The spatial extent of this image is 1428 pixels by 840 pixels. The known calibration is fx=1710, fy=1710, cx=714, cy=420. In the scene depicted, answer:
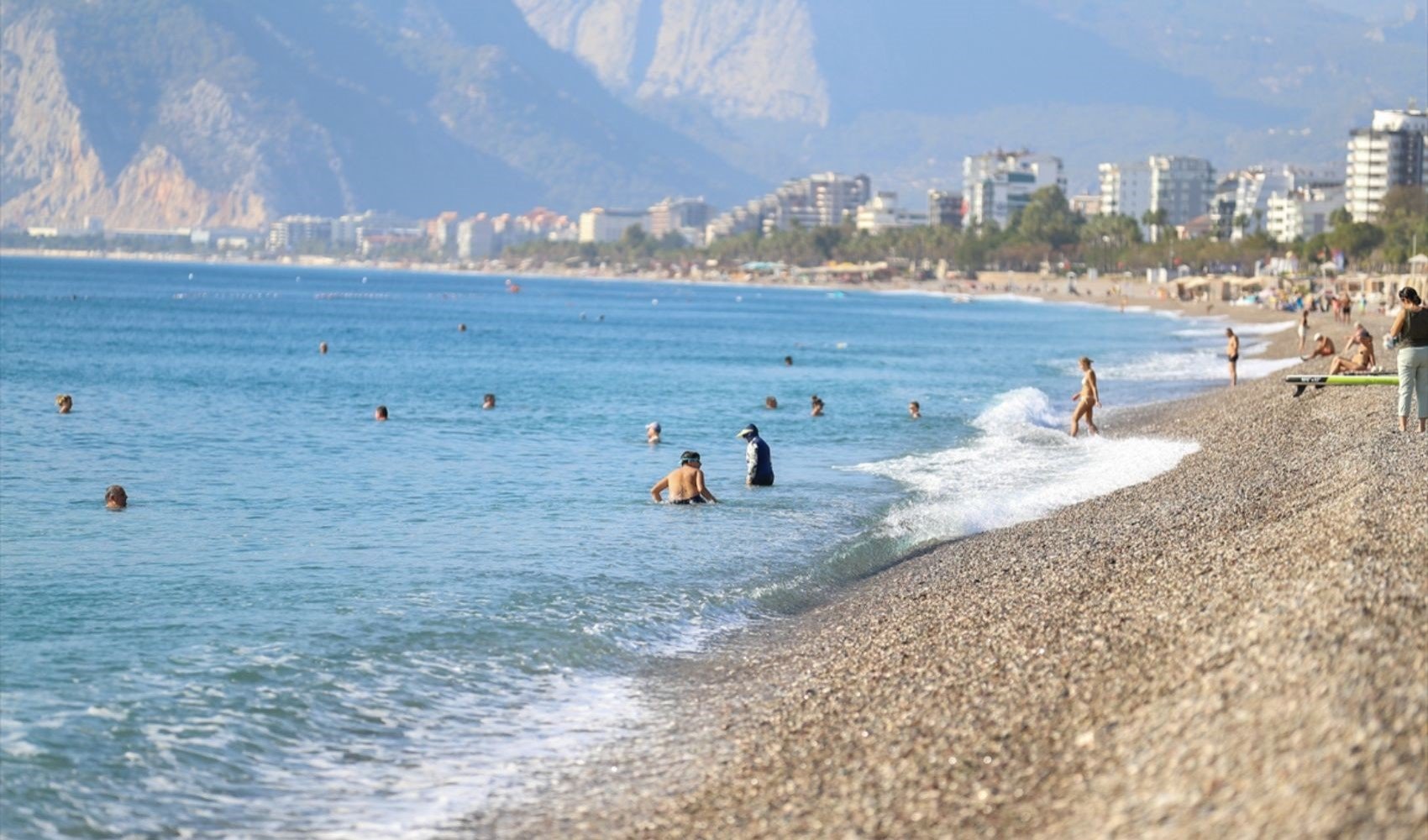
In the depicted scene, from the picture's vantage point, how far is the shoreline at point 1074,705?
7.84 m

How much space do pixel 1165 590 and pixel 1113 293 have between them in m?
142

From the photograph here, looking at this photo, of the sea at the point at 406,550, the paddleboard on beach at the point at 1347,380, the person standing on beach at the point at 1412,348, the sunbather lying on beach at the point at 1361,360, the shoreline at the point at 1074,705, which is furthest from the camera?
the sunbather lying on beach at the point at 1361,360

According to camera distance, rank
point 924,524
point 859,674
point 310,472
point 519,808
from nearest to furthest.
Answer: point 519,808
point 859,674
point 924,524
point 310,472

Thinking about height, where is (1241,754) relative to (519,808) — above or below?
above

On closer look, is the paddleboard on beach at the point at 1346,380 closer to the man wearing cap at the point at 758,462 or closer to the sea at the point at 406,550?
the sea at the point at 406,550

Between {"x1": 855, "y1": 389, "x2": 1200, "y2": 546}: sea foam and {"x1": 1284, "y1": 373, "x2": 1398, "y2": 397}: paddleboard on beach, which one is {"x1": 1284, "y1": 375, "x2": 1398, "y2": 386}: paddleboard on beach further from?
{"x1": 855, "y1": 389, "x2": 1200, "y2": 546}: sea foam

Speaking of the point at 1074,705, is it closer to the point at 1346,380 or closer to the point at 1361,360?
the point at 1346,380

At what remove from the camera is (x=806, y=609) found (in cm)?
1572

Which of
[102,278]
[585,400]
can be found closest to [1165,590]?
[585,400]

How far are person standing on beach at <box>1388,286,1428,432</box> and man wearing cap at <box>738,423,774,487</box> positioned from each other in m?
8.32

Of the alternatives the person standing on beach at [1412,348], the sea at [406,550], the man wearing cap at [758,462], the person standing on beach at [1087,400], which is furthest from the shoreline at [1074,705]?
the person standing on beach at [1087,400]

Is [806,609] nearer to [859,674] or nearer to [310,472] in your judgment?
[859,674]

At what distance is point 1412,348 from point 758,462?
28.3ft

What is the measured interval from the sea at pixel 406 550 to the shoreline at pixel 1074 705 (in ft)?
2.68
